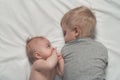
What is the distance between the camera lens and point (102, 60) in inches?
51.2

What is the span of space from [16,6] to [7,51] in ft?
0.83

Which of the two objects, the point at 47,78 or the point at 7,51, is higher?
the point at 7,51

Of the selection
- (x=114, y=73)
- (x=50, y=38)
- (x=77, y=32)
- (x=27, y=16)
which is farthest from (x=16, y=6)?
(x=114, y=73)

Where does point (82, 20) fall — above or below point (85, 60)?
above

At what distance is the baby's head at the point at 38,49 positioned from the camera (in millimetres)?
1309

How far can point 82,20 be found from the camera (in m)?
1.37

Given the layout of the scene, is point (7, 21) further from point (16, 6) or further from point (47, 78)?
point (47, 78)

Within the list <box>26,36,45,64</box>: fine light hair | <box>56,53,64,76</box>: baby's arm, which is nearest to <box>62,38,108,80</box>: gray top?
<box>56,53,64,76</box>: baby's arm

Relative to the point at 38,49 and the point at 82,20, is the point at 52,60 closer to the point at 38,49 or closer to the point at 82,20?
the point at 38,49

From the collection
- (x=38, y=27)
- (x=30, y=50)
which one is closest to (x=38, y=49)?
(x=30, y=50)

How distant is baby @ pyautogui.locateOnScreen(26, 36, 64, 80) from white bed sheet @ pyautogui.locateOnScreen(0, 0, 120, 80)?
0.06 metres

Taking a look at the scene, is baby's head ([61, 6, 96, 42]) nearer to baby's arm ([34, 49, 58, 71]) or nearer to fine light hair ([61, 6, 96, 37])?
fine light hair ([61, 6, 96, 37])

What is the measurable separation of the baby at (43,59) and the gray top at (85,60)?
0.16 feet

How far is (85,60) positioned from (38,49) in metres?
0.22
